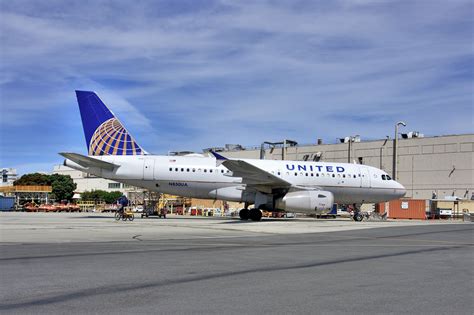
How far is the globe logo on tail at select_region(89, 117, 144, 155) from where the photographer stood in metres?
34.3

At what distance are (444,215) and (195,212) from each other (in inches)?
1011

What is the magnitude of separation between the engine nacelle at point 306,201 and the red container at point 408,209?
1723cm

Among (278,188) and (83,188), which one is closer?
(278,188)

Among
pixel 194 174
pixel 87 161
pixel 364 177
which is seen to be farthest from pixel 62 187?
pixel 364 177

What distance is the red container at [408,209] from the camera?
46.7m

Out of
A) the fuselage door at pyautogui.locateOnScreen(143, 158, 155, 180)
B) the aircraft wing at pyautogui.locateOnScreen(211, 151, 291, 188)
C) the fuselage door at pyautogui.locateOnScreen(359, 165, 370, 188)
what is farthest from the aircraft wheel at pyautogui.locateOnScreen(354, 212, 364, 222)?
the fuselage door at pyautogui.locateOnScreen(143, 158, 155, 180)

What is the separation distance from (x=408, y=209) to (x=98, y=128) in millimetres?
28125

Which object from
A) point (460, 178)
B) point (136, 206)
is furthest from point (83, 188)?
point (460, 178)

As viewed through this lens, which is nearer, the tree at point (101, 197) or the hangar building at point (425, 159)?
the hangar building at point (425, 159)

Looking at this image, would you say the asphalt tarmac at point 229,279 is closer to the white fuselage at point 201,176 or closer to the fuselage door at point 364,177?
the white fuselage at point 201,176

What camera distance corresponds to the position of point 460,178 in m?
63.2

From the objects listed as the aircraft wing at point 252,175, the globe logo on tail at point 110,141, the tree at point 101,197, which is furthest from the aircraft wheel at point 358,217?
the tree at point 101,197

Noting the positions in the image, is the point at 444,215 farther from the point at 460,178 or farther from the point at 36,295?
the point at 36,295

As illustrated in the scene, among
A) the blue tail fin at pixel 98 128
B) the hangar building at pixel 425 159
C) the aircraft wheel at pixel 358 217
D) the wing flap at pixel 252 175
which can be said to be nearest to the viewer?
the wing flap at pixel 252 175
